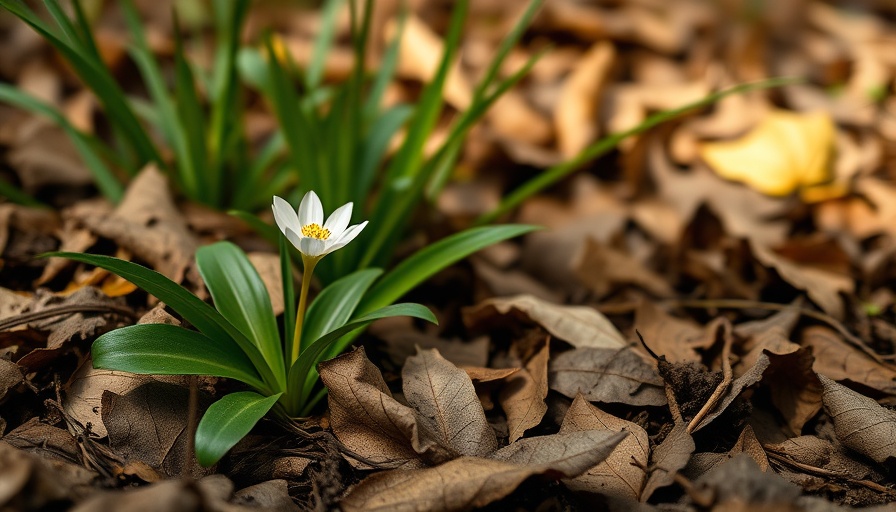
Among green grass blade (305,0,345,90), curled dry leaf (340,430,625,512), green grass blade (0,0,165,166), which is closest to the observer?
curled dry leaf (340,430,625,512)

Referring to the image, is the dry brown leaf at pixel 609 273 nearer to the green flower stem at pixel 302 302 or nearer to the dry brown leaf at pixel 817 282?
the dry brown leaf at pixel 817 282

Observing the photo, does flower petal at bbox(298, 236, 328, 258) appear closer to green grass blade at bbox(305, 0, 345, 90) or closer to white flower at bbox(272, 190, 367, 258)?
white flower at bbox(272, 190, 367, 258)

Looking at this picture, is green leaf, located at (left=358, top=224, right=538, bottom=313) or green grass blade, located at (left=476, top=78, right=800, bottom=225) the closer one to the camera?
green leaf, located at (left=358, top=224, right=538, bottom=313)

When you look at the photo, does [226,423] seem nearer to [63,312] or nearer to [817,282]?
[63,312]

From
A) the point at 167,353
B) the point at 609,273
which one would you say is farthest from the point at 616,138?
the point at 167,353

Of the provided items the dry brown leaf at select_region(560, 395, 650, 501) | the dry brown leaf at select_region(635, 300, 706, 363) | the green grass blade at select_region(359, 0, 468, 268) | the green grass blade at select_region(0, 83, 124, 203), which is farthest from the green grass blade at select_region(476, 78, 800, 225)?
the green grass blade at select_region(0, 83, 124, 203)

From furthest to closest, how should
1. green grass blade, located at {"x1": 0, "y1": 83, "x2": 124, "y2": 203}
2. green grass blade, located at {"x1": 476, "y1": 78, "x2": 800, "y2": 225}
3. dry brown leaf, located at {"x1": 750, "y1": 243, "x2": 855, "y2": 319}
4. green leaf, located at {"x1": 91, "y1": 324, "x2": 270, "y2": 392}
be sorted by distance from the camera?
green grass blade, located at {"x1": 0, "y1": 83, "x2": 124, "y2": 203}
dry brown leaf, located at {"x1": 750, "y1": 243, "x2": 855, "y2": 319}
green grass blade, located at {"x1": 476, "y1": 78, "x2": 800, "y2": 225}
green leaf, located at {"x1": 91, "y1": 324, "x2": 270, "y2": 392}
